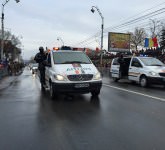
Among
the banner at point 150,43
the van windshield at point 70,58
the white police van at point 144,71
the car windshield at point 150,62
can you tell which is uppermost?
the banner at point 150,43

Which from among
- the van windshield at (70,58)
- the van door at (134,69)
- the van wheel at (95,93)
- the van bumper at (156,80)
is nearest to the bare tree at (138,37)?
the van door at (134,69)

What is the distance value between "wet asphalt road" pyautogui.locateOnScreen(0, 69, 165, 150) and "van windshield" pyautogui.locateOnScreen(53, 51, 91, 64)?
185 cm

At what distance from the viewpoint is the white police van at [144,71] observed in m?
15.5

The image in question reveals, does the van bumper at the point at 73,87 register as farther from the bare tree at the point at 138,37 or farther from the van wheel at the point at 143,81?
the bare tree at the point at 138,37

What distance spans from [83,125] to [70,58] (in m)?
5.28

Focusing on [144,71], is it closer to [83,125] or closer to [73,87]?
[73,87]

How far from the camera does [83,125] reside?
663cm

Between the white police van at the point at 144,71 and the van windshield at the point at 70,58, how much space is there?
5.15 metres

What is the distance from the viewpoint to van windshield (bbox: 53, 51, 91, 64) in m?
11.4

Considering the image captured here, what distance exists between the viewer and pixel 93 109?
8.62 meters

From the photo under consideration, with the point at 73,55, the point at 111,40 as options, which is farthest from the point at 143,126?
the point at 111,40

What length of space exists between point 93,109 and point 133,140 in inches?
130

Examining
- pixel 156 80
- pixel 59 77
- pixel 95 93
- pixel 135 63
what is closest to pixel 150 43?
pixel 135 63

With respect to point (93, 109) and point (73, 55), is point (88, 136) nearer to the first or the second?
point (93, 109)
